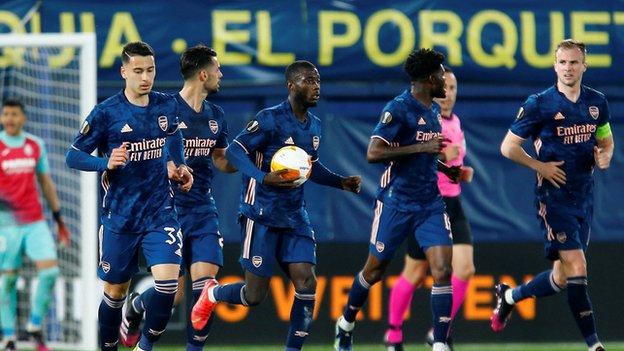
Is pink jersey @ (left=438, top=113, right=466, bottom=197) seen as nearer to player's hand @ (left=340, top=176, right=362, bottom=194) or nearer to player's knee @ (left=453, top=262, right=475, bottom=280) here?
player's knee @ (left=453, top=262, right=475, bottom=280)

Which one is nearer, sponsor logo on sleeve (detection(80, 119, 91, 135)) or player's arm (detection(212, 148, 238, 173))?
sponsor logo on sleeve (detection(80, 119, 91, 135))

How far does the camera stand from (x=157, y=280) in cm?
905

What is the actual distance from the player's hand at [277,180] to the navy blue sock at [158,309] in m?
0.86

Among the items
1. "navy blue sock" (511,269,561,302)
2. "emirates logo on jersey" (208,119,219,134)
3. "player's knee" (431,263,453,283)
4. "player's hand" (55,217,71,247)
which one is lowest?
"navy blue sock" (511,269,561,302)

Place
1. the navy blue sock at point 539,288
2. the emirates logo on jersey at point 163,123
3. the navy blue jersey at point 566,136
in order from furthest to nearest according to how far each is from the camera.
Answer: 1. the navy blue sock at point 539,288
2. the navy blue jersey at point 566,136
3. the emirates logo on jersey at point 163,123

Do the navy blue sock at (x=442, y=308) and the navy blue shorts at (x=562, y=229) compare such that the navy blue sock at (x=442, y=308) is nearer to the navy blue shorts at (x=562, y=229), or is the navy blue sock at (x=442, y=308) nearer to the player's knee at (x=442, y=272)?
the player's knee at (x=442, y=272)

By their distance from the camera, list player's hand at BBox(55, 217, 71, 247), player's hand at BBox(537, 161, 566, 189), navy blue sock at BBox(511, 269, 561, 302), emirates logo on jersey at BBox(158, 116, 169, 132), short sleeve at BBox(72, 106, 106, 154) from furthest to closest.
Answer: player's hand at BBox(55, 217, 71, 247) < navy blue sock at BBox(511, 269, 561, 302) < player's hand at BBox(537, 161, 566, 189) < emirates logo on jersey at BBox(158, 116, 169, 132) < short sleeve at BBox(72, 106, 106, 154)

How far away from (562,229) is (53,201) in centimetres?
442

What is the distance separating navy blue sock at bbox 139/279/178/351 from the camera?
A: 357 inches

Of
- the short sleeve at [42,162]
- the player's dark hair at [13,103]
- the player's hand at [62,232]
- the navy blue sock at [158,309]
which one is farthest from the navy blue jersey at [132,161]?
the short sleeve at [42,162]

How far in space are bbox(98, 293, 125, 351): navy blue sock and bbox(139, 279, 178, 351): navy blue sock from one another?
0.18m

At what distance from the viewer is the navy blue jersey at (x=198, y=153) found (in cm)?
999

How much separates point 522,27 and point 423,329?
2.97 meters

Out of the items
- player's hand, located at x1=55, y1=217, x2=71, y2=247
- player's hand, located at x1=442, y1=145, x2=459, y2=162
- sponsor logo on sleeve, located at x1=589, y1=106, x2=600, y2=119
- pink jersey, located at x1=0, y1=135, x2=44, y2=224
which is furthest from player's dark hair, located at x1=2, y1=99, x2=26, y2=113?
sponsor logo on sleeve, located at x1=589, y1=106, x2=600, y2=119
